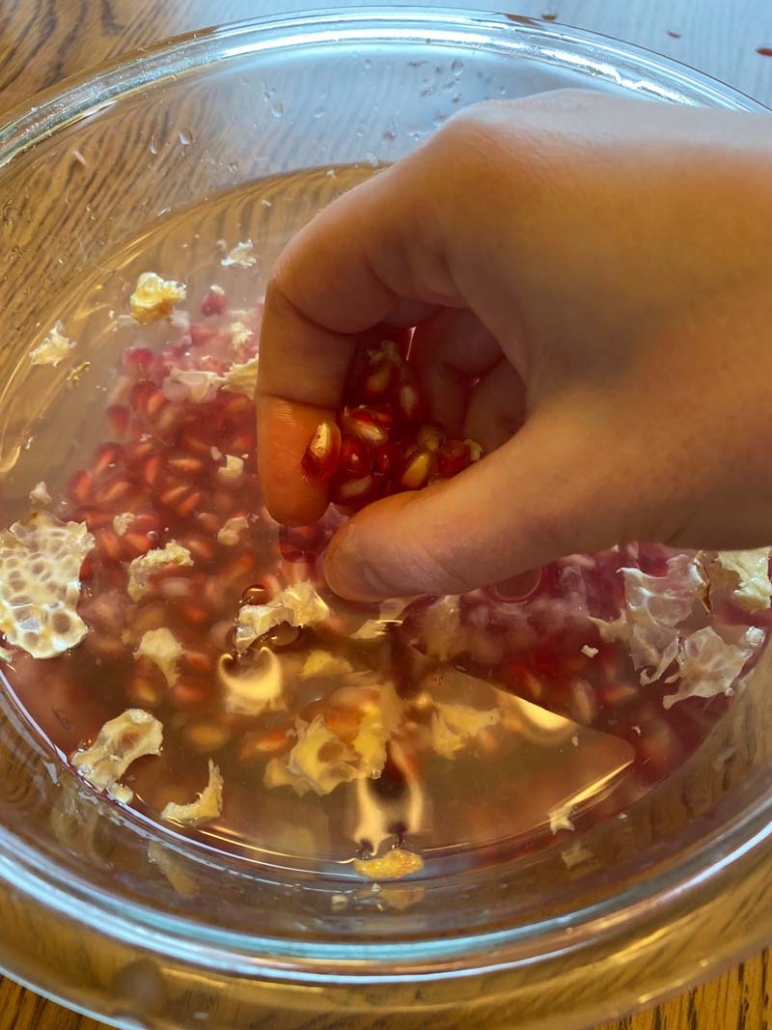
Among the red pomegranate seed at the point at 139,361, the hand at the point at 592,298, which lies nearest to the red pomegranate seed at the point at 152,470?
the red pomegranate seed at the point at 139,361

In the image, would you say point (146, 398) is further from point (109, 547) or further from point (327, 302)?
point (327, 302)

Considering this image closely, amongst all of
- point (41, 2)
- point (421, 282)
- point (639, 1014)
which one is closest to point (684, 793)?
point (639, 1014)

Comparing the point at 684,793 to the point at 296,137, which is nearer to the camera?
the point at 684,793

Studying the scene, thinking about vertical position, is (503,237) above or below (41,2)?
below

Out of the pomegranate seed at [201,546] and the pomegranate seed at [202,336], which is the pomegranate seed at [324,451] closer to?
the pomegranate seed at [201,546]

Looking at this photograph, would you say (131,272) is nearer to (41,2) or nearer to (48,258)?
(48,258)

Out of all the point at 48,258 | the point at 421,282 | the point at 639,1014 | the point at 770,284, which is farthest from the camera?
the point at 48,258

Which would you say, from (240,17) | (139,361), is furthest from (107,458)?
(240,17)
